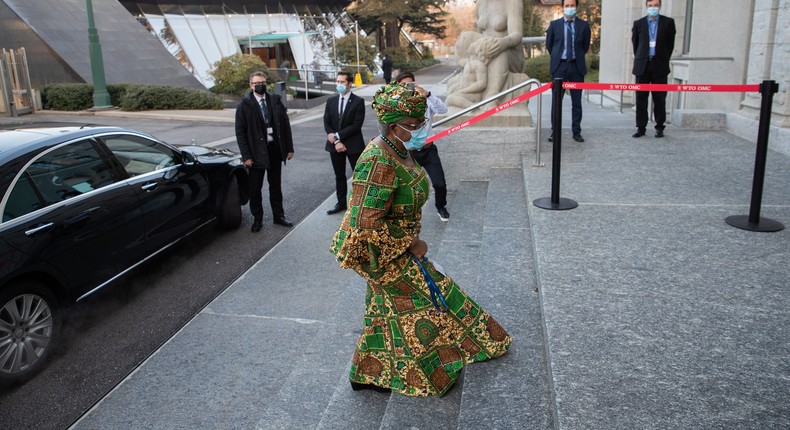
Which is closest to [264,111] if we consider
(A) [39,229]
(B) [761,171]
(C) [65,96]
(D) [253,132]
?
(D) [253,132]

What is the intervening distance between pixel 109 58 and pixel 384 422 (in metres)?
25.1

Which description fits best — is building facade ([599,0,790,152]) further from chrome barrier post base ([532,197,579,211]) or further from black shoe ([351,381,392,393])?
black shoe ([351,381,392,393])

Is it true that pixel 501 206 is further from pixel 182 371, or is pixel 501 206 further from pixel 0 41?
pixel 0 41

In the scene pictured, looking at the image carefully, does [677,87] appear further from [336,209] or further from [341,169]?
[336,209]

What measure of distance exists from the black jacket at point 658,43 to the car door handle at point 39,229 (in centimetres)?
747

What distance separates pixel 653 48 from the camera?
898 cm

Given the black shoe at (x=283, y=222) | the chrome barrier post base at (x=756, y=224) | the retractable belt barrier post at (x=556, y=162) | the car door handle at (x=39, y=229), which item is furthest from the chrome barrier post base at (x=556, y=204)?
the car door handle at (x=39, y=229)

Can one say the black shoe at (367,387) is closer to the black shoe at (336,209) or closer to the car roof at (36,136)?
the car roof at (36,136)

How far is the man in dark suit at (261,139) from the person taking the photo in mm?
7926

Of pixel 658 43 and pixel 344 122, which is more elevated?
pixel 658 43

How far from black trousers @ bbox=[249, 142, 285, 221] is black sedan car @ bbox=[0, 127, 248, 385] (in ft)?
2.63

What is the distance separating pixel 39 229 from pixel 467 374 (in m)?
3.37

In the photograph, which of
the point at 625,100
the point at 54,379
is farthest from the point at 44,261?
the point at 625,100

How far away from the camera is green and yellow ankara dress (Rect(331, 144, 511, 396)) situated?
128 inches
